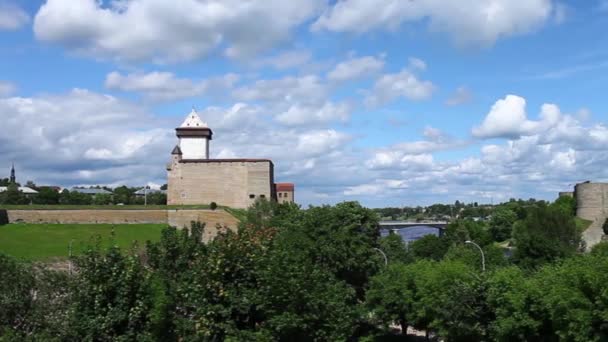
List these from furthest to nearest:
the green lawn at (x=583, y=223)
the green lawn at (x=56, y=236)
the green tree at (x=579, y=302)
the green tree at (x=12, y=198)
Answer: the green tree at (x=12, y=198)
the green lawn at (x=583, y=223)
the green lawn at (x=56, y=236)
the green tree at (x=579, y=302)

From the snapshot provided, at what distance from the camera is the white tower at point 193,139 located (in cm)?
10462

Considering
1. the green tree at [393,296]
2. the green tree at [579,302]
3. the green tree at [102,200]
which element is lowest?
the green tree at [393,296]

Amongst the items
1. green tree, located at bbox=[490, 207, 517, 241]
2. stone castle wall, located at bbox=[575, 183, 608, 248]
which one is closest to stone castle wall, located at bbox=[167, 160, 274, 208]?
green tree, located at bbox=[490, 207, 517, 241]

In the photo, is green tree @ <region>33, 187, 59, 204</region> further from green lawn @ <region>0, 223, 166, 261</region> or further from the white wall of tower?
the white wall of tower

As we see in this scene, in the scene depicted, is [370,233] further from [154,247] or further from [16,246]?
[16,246]

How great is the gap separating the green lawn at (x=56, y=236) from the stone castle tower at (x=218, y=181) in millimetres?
9651

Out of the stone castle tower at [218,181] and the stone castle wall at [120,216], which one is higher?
the stone castle tower at [218,181]

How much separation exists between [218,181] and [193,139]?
29.3 feet

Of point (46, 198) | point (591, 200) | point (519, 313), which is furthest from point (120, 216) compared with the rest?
point (519, 313)

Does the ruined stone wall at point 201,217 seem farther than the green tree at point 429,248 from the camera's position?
Yes

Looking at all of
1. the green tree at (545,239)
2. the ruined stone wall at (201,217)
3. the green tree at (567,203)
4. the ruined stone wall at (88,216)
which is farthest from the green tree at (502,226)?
the ruined stone wall at (88,216)

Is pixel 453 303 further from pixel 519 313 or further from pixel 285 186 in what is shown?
pixel 285 186

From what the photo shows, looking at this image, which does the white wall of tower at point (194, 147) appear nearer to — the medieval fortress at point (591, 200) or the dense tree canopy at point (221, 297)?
the medieval fortress at point (591, 200)

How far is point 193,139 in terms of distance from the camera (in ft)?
345
